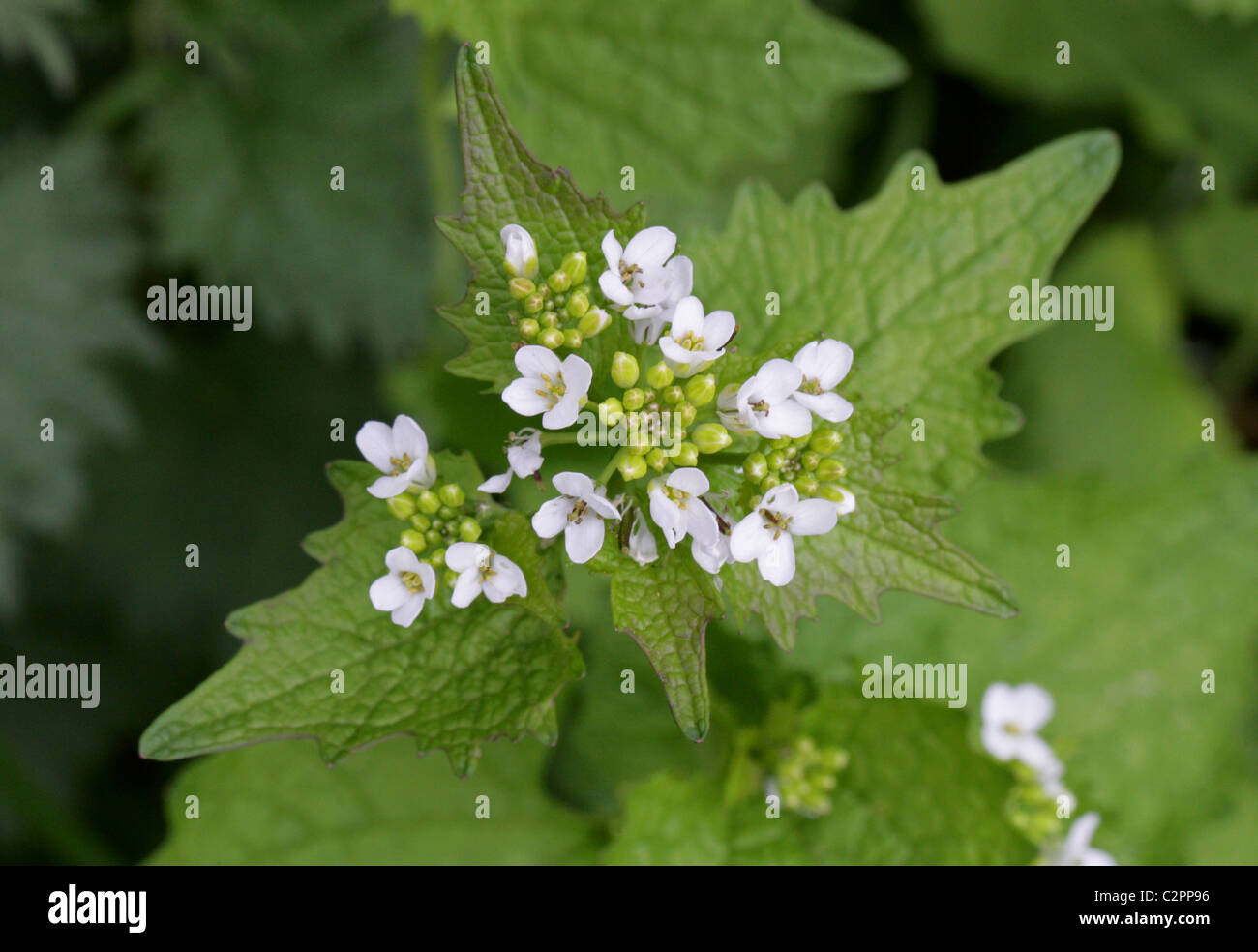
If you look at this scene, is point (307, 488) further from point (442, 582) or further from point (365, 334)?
point (442, 582)

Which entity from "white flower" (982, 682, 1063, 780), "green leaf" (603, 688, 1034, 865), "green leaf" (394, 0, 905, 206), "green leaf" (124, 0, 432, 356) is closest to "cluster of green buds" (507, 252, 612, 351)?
"green leaf" (394, 0, 905, 206)

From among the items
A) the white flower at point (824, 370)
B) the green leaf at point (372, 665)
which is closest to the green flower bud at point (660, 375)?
the white flower at point (824, 370)

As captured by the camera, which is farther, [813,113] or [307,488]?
[307,488]

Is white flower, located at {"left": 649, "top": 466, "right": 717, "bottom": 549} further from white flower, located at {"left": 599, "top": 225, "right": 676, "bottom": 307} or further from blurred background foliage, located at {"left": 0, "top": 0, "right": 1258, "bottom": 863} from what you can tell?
blurred background foliage, located at {"left": 0, "top": 0, "right": 1258, "bottom": 863}

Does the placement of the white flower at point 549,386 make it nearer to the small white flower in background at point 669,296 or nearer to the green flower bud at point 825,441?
the small white flower in background at point 669,296

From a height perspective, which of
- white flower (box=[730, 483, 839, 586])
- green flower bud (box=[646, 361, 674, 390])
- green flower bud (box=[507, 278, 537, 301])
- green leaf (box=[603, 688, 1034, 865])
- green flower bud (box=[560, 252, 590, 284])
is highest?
green flower bud (box=[560, 252, 590, 284])

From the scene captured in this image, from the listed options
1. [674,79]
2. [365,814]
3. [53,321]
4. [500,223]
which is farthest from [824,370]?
[53,321]

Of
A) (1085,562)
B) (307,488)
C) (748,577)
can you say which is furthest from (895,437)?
(307,488)
